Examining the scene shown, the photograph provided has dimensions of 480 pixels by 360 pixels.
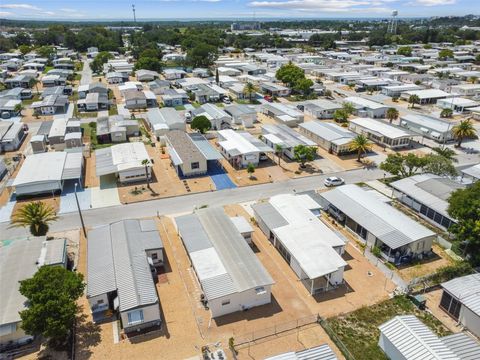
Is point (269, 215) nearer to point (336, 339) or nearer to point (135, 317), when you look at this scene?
point (336, 339)

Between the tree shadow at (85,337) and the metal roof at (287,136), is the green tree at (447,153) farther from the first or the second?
the tree shadow at (85,337)

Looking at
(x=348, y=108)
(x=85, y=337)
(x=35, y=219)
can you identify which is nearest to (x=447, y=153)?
(x=348, y=108)

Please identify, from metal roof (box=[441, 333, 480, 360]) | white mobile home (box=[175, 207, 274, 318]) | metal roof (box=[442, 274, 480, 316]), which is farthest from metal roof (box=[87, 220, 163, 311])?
metal roof (box=[442, 274, 480, 316])

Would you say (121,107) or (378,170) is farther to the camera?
(121,107)

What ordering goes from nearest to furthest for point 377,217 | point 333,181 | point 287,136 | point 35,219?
point 35,219 < point 377,217 < point 333,181 < point 287,136

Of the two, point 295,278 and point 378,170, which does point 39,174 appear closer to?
point 295,278

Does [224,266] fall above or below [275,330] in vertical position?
above

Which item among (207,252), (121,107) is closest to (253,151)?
(207,252)
